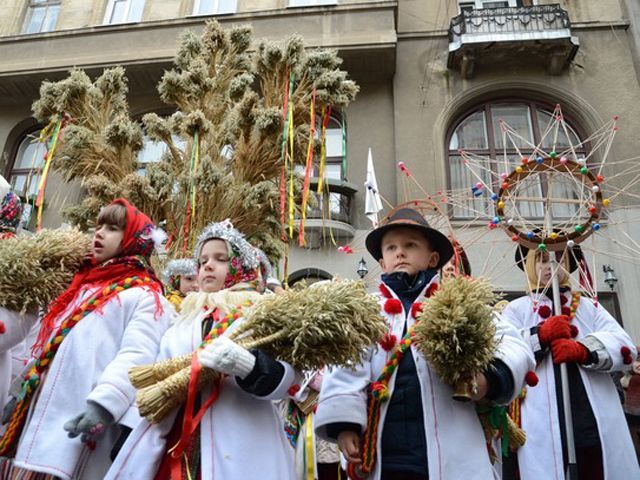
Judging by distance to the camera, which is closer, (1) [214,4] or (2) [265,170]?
(2) [265,170]

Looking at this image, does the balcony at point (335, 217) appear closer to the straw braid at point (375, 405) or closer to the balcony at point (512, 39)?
the balcony at point (512, 39)

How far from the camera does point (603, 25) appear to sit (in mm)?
9953

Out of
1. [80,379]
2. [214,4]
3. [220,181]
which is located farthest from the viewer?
[214,4]

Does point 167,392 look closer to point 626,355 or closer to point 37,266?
point 37,266

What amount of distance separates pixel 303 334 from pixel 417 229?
3.03 feet

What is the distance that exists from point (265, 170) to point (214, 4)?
8.89m

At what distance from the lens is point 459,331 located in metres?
1.72

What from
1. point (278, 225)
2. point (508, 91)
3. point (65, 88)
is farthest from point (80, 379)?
point (508, 91)

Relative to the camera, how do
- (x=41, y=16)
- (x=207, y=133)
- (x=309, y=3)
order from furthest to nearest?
(x=41, y=16) < (x=309, y=3) < (x=207, y=133)

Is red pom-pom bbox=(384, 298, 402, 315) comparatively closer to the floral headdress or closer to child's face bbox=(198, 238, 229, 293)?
the floral headdress

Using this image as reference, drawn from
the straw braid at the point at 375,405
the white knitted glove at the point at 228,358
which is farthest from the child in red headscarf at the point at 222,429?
the straw braid at the point at 375,405

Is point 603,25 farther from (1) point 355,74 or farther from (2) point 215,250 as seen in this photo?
(2) point 215,250

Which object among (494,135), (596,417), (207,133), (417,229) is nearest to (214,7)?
(494,135)

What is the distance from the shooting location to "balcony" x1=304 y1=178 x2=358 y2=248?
344 inches
